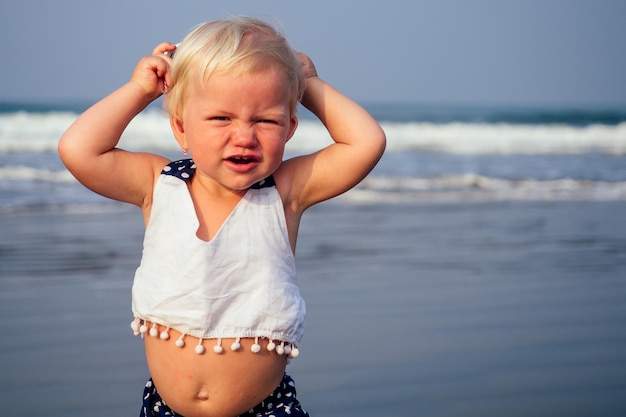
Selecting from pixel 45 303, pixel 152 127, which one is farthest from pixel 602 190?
pixel 152 127

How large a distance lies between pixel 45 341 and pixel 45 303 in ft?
2.10

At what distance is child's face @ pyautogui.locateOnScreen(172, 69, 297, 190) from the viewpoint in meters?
2.23

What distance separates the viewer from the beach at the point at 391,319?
12.3 ft

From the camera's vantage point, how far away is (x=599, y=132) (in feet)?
71.7

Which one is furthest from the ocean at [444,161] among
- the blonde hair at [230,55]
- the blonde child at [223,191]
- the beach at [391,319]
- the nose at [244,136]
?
the nose at [244,136]

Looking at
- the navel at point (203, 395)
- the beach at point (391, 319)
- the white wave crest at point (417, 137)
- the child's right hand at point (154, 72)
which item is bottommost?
the beach at point (391, 319)

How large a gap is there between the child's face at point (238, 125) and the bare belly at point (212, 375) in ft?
1.42

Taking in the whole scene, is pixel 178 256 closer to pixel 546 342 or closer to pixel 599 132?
pixel 546 342

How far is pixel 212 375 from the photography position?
2.38m

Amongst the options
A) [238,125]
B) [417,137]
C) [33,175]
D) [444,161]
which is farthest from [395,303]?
[417,137]

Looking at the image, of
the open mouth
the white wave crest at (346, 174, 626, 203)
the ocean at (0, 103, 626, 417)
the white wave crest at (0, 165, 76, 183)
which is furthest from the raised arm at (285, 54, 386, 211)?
the white wave crest at (0, 165, 76, 183)

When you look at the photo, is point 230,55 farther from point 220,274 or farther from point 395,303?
point 395,303

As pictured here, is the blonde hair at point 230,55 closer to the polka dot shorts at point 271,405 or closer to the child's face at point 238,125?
the child's face at point 238,125

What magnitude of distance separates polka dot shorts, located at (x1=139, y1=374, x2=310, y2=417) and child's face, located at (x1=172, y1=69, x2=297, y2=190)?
0.59 meters
